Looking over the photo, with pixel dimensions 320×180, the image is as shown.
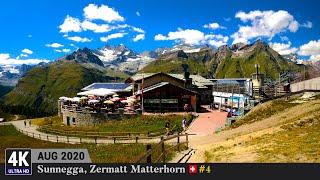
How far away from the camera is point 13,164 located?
19.0 meters

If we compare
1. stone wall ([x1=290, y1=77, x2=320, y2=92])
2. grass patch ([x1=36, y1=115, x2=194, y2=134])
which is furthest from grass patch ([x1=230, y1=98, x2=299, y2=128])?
grass patch ([x1=36, y1=115, x2=194, y2=134])

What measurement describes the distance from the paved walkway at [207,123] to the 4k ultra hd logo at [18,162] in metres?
38.2

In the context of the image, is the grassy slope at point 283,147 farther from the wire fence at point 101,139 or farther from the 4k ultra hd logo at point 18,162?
the wire fence at point 101,139

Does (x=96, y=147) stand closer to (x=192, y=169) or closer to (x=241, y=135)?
(x=241, y=135)

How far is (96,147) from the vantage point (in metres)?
52.2

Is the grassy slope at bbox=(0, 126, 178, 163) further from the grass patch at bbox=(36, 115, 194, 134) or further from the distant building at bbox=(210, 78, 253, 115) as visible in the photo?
the distant building at bbox=(210, 78, 253, 115)

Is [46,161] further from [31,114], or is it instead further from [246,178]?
[31,114]

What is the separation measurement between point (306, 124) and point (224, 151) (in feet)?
27.9

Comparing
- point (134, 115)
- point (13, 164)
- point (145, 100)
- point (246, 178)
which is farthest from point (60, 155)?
point (145, 100)

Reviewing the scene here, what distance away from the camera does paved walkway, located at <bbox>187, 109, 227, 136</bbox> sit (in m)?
60.5

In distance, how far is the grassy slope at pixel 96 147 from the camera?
3559 cm

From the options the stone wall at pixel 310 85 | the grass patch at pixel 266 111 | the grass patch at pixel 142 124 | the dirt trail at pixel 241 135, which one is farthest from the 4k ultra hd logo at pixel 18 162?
the stone wall at pixel 310 85

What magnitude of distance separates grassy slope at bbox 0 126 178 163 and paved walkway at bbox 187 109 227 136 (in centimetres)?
1333

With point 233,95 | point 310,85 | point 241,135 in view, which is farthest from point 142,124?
point 241,135
